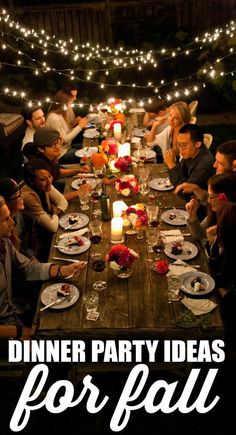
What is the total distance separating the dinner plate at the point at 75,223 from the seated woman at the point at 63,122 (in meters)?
2.69

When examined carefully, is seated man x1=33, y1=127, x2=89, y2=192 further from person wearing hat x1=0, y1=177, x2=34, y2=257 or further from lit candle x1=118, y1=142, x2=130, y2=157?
person wearing hat x1=0, y1=177, x2=34, y2=257

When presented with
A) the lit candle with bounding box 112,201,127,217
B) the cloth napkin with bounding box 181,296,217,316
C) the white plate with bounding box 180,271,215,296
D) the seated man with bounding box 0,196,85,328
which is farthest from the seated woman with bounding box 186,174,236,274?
the seated man with bounding box 0,196,85,328

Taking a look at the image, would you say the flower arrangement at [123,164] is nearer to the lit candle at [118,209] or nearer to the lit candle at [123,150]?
the lit candle at [123,150]

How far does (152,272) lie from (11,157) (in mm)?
5213

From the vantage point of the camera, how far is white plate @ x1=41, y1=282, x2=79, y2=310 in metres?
3.20

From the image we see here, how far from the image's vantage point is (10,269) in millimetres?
3613

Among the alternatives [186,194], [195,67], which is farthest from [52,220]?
[195,67]

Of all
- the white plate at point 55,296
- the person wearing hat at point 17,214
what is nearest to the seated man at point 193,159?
the person wearing hat at point 17,214

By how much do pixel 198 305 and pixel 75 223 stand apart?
1.56 m

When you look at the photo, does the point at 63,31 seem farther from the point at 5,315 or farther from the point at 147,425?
the point at 147,425

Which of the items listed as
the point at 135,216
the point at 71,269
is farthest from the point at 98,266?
the point at 135,216

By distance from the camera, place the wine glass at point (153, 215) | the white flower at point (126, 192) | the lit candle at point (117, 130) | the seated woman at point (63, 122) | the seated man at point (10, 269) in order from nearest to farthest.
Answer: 1. the seated man at point (10, 269)
2. the wine glass at point (153, 215)
3. the white flower at point (126, 192)
4. the lit candle at point (117, 130)
5. the seated woman at point (63, 122)

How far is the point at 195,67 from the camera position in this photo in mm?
9945

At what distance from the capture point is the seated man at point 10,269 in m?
3.44
